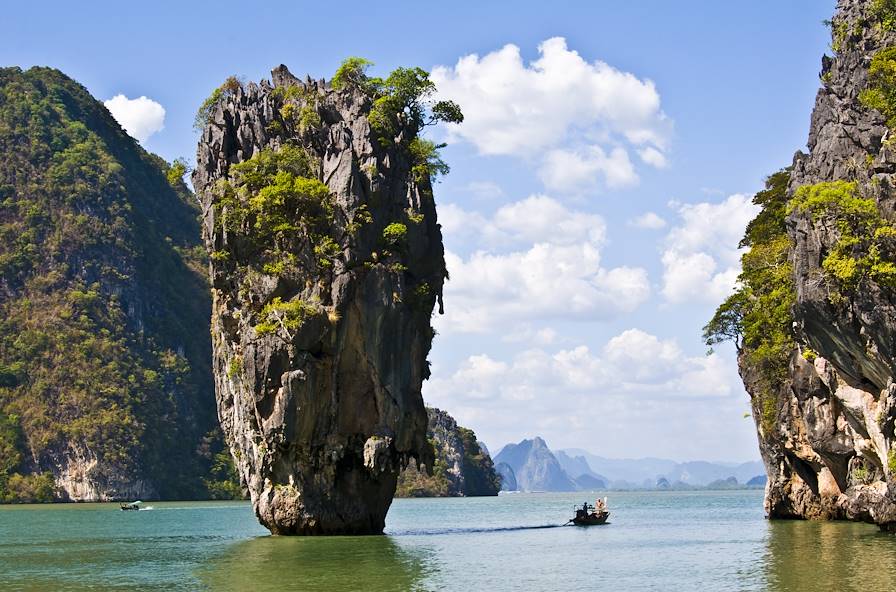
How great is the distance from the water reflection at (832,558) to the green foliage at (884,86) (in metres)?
15.6

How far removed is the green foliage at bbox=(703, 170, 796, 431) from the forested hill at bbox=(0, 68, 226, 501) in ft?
337

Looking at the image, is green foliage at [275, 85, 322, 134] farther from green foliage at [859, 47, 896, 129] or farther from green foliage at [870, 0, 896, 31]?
green foliage at [870, 0, 896, 31]

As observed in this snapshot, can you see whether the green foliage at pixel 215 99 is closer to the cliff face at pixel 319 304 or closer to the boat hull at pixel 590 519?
the cliff face at pixel 319 304

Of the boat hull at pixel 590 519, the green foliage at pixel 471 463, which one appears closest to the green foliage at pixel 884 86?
the boat hull at pixel 590 519

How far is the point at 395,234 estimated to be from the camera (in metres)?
48.5

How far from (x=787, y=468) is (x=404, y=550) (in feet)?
85.4

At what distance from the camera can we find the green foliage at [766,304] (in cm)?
5462

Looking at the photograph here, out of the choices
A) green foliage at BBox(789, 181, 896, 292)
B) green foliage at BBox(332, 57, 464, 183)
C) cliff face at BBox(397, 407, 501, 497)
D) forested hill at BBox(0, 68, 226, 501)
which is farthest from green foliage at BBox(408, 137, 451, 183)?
cliff face at BBox(397, 407, 501, 497)

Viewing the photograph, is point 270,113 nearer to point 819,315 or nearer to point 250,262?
point 250,262

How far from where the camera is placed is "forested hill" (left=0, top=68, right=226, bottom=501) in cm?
14188

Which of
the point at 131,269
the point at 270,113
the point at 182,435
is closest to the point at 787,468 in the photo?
the point at 270,113

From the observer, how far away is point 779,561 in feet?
120

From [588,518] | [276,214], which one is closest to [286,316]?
[276,214]

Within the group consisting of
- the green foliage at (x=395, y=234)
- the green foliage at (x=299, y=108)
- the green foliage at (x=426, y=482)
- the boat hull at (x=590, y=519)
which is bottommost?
the boat hull at (x=590, y=519)
